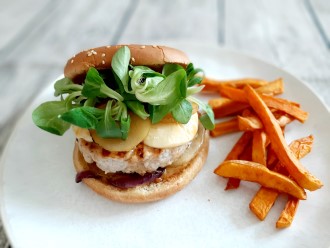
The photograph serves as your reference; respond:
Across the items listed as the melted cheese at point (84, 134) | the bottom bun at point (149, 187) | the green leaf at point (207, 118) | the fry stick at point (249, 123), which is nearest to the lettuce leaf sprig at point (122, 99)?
the melted cheese at point (84, 134)

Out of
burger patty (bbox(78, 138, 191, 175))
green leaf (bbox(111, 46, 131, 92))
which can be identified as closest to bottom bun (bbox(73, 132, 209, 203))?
burger patty (bbox(78, 138, 191, 175))

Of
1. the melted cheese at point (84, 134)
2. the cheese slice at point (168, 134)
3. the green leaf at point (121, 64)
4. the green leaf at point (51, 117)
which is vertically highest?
the green leaf at point (121, 64)

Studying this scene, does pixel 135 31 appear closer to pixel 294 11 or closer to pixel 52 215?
pixel 294 11

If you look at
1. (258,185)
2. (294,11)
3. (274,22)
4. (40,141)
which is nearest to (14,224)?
(40,141)

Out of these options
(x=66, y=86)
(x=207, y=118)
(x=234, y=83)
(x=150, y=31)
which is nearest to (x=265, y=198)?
(x=207, y=118)

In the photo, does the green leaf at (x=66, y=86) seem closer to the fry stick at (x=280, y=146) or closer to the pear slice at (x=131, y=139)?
the pear slice at (x=131, y=139)

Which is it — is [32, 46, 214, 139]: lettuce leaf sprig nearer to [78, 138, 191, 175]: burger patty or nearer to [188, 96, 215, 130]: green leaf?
[78, 138, 191, 175]: burger patty
